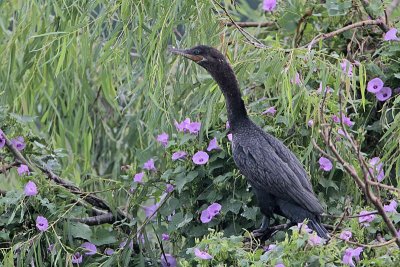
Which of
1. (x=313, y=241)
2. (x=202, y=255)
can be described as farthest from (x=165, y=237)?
(x=313, y=241)

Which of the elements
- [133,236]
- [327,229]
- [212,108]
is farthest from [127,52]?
[327,229]

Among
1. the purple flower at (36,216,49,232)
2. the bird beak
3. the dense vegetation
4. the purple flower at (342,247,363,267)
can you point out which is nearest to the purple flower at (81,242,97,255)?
the dense vegetation

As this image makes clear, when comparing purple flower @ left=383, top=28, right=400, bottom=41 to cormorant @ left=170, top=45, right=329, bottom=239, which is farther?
purple flower @ left=383, top=28, right=400, bottom=41

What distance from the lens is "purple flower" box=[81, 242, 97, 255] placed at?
4.28 m

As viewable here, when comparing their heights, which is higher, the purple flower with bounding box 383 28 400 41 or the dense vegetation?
the purple flower with bounding box 383 28 400 41

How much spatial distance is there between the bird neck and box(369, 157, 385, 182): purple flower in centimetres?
49

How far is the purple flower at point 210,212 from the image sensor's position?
4098mm

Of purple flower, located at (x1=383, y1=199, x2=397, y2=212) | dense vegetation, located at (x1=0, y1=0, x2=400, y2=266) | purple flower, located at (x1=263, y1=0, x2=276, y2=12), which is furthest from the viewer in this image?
purple flower, located at (x1=263, y1=0, x2=276, y2=12)

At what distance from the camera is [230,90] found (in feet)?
13.8

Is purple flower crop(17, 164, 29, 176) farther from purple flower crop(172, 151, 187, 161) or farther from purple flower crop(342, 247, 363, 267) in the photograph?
purple flower crop(342, 247, 363, 267)

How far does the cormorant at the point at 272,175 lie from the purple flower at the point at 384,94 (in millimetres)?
546

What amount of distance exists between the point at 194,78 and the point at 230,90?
62 cm

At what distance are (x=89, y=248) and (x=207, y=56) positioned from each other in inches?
32.8

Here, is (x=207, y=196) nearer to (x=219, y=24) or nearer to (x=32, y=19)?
(x=219, y=24)
